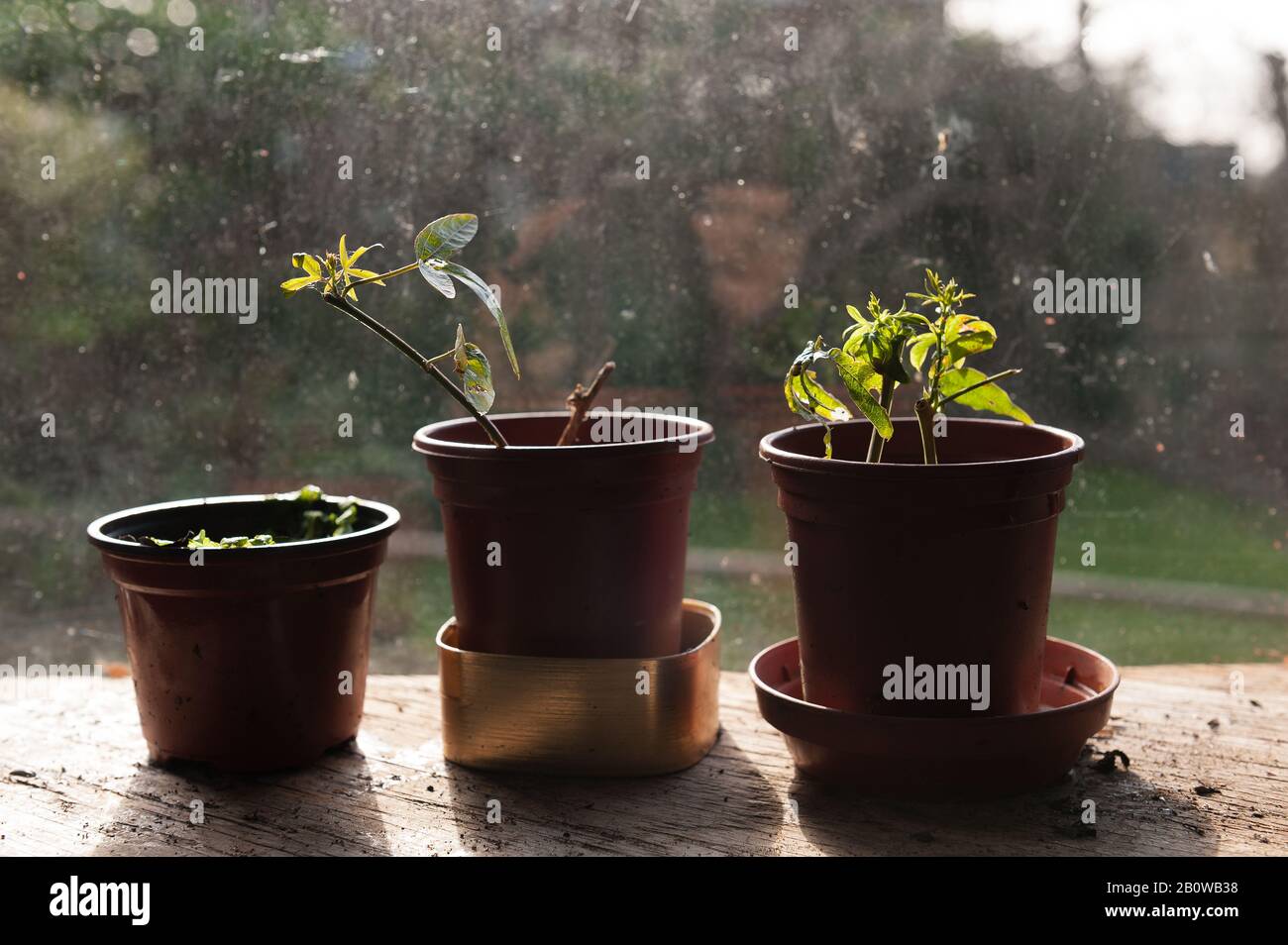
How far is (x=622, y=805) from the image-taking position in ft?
3.93

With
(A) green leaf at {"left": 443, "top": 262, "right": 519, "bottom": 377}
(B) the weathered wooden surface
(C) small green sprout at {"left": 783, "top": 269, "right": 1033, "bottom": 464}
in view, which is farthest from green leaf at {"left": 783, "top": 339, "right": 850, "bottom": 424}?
(B) the weathered wooden surface

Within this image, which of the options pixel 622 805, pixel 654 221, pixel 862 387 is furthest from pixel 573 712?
pixel 654 221

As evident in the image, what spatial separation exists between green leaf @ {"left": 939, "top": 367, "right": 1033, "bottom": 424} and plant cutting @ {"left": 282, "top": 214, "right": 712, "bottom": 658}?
0.87ft

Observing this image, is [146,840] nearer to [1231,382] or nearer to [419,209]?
[419,209]

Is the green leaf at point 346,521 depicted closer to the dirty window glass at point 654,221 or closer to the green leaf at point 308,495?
the green leaf at point 308,495

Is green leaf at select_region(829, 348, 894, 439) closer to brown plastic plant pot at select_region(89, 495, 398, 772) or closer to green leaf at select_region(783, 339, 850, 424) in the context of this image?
green leaf at select_region(783, 339, 850, 424)

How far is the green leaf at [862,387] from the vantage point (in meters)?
1.13

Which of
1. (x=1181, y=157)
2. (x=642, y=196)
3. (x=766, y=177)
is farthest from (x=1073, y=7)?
(x=642, y=196)

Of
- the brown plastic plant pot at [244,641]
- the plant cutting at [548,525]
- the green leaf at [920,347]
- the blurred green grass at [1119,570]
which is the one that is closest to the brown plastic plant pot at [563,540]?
the plant cutting at [548,525]

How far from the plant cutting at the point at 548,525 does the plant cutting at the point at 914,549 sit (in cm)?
16

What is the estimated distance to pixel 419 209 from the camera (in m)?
1.71

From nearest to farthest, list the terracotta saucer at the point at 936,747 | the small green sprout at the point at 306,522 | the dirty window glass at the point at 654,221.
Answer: the terracotta saucer at the point at 936,747 → the small green sprout at the point at 306,522 → the dirty window glass at the point at 654,221
